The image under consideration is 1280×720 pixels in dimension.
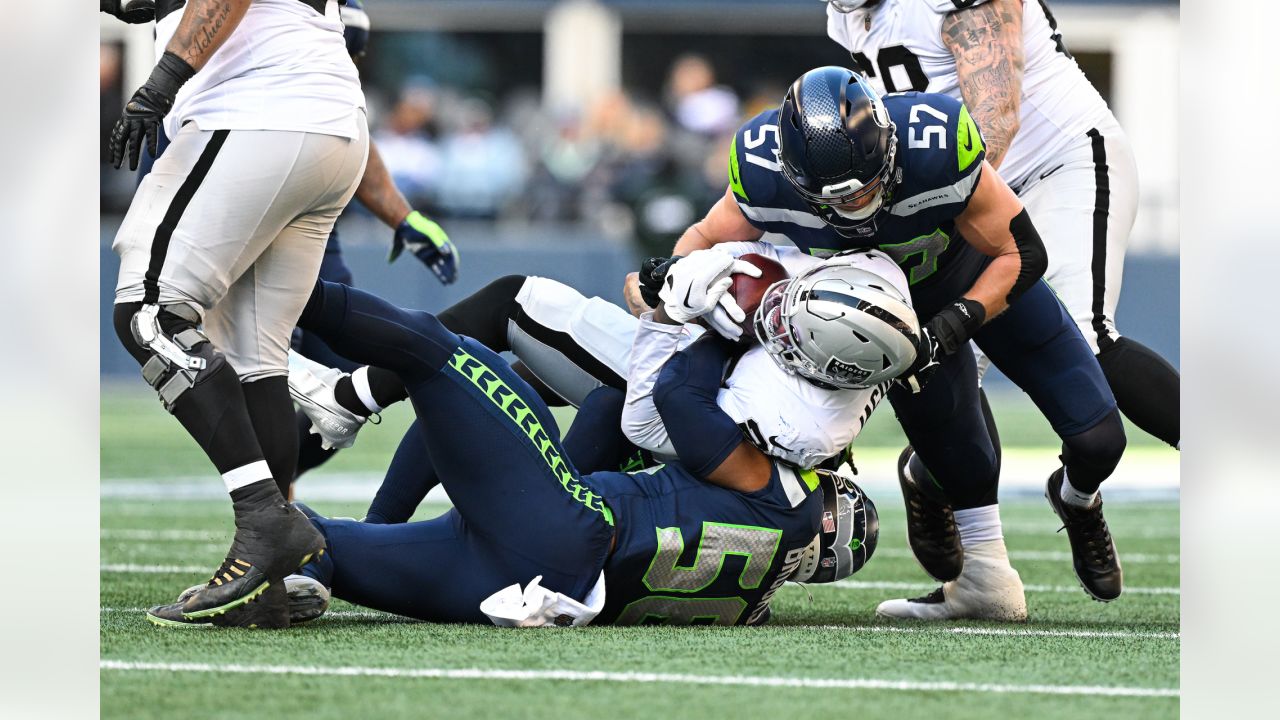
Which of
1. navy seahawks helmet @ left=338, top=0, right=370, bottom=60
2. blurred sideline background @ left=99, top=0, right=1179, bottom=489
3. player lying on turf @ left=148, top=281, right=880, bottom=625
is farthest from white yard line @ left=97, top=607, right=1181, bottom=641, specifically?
blurred sideline background @ left=99, top=0, right=1179, bottom=489

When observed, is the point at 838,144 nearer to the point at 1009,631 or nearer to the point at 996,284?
the point at 996,284

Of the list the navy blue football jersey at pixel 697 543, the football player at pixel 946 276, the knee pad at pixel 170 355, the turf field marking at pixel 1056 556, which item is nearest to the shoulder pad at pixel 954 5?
the football player at pixel 946 276

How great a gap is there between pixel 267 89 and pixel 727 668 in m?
1.51

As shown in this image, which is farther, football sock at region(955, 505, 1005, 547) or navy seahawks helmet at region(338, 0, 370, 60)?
navy seahawks helmet at region(338, 0, 370, 60)

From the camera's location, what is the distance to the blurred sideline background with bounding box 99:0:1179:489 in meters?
12.7

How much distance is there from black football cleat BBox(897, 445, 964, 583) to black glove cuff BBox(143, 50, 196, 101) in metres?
2.04

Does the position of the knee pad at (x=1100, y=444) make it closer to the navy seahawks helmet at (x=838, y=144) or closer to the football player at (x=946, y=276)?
the football player at (x=946, y=276)

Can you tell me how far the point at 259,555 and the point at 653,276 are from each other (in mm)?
1032

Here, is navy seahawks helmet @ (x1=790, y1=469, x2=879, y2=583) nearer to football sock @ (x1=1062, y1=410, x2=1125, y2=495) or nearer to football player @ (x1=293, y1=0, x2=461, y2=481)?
football sock @ (x1=1062, y1=410, x2=1125, y2=495)

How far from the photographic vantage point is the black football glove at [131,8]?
3.72 m

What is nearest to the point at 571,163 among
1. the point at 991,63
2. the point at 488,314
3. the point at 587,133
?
the point at 587,133

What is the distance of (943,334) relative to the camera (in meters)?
3.36

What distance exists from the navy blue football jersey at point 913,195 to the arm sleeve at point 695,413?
0.38 metres

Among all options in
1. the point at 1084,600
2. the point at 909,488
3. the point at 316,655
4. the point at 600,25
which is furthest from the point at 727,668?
the point at 600,25
